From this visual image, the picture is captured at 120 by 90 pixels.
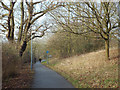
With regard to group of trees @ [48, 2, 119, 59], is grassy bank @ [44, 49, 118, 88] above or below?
below

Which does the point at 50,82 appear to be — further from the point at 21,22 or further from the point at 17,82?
the point at 21,22

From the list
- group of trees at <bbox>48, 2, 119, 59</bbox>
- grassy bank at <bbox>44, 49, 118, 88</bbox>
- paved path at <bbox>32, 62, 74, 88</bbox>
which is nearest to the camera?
grassy bank at <bbox>44, 49, 118, 88</bbox>

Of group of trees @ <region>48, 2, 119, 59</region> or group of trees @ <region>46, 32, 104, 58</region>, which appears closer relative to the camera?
group of trees @ <region>48, 2, 119, 59</region>

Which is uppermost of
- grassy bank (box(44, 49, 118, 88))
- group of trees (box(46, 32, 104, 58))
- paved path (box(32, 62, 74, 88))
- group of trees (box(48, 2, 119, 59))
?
group of trees (box(48, 2, 119, 59))

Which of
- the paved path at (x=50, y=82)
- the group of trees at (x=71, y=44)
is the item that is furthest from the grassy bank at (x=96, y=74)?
the group of trees at (x=71, y=44)

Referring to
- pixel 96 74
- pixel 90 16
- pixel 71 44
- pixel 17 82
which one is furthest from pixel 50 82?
Result: pixel 71 44

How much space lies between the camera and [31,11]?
1556 centimetres

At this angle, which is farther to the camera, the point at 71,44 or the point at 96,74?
the point at 71,44

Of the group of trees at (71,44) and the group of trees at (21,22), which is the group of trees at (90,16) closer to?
the group of trees at (21,22)

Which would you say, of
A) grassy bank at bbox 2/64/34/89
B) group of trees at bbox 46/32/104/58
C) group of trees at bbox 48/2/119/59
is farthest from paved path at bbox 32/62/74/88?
group of trees at bbox 46/32/104/58

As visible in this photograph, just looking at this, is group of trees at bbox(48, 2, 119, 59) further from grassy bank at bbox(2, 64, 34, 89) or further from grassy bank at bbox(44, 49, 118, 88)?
grassy bank at bbox(2, 64, 34, 89)

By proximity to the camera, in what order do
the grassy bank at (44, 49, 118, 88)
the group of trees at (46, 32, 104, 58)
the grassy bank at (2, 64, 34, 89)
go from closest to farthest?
1. the grassy bank at (44, 49, 118, 88)
2. the grassy bank at (2, 64, 34, 89)
3. the group of trees at (46, 32, 104, 58)

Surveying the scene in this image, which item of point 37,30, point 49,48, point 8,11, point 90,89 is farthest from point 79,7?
point 49,48

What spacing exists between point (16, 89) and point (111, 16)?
8154mm
